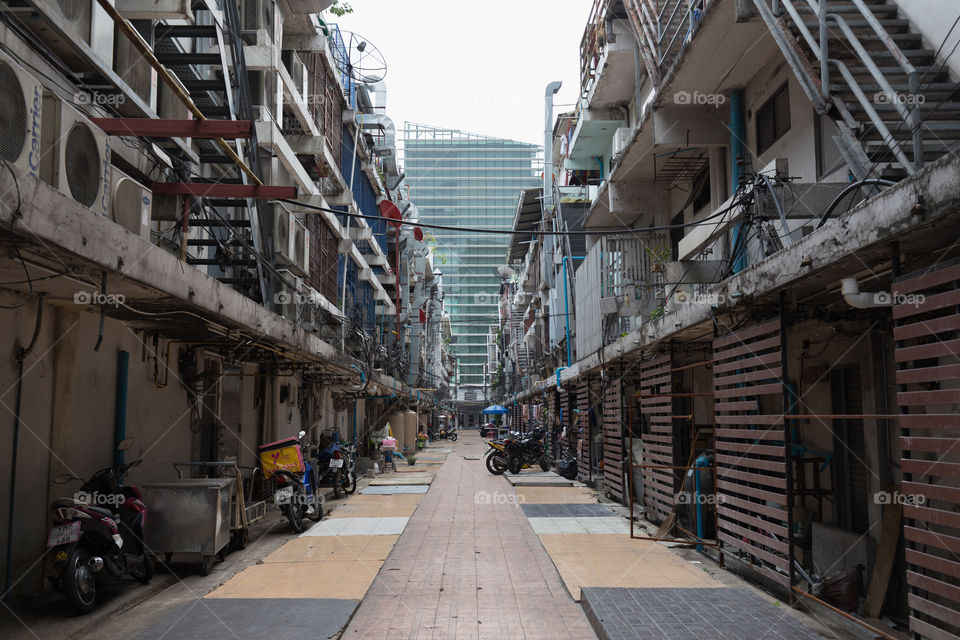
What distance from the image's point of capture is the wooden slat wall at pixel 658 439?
10.5 m

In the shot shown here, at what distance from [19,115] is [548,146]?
26605mm

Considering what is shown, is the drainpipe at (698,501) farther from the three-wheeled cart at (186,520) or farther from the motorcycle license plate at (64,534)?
the motorcycle license plate at (64,534)

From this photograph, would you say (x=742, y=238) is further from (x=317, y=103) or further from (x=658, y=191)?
(x=317, y=103)

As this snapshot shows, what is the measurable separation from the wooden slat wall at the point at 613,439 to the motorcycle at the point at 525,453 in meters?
6.19

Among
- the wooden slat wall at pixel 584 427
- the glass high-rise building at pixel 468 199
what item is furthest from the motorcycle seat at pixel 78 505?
the glass high-rise building at pixel 468 199

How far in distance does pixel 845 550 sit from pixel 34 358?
835 cm

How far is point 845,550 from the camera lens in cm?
780

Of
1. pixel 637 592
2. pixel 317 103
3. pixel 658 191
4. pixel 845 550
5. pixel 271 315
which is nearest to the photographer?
pixel 637 592

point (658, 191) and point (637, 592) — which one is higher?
point (658, 191)

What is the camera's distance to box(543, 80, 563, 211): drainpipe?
28.6m

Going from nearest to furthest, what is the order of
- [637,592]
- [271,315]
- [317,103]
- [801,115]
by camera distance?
[637,592], [801,115], [271,315], [317,103]

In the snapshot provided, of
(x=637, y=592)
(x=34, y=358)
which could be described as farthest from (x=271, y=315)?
(x=637, y=592)

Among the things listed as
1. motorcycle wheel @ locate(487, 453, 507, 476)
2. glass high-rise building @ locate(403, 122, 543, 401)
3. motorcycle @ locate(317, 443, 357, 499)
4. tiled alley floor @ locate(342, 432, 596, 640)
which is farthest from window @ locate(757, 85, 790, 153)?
glass high-rise building @ locate(403, 122, 543, 401)

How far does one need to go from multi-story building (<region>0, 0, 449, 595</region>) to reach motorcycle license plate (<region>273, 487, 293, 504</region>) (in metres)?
1.52
